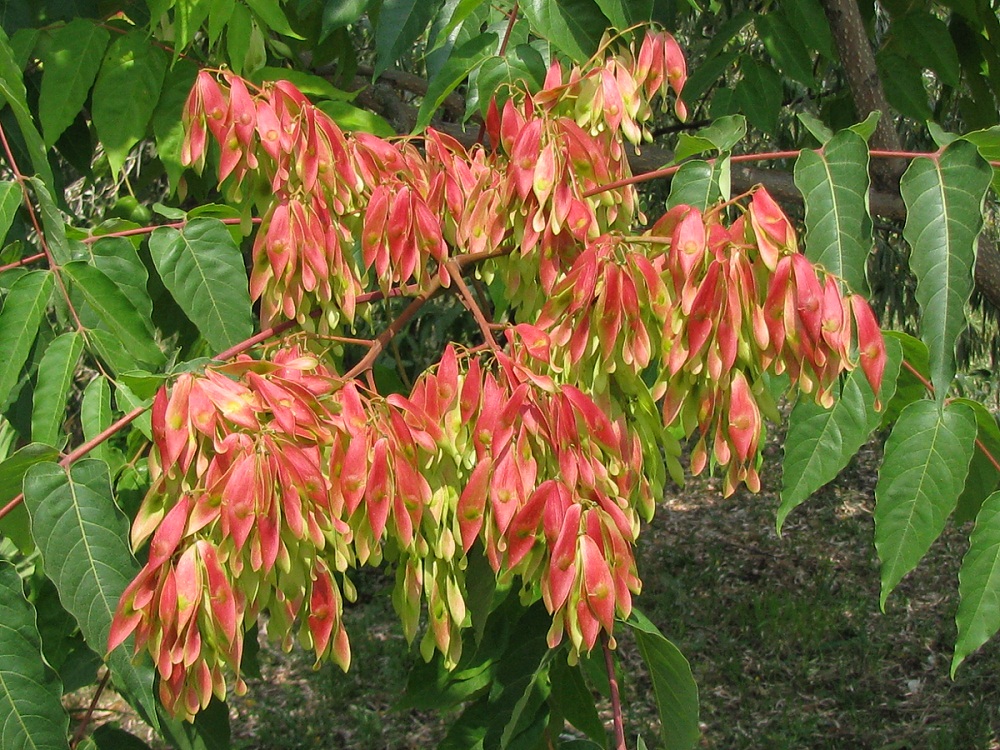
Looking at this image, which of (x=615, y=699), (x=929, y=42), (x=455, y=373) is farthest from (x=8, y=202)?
(x=929, y=42)

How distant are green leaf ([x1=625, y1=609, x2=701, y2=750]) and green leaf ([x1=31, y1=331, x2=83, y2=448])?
753 mm

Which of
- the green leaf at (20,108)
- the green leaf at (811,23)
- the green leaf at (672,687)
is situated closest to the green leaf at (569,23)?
the green leaf at (811,23)

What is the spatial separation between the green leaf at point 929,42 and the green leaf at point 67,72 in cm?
155

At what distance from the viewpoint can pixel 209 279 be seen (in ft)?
4.56

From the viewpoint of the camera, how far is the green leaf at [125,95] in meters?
1.68

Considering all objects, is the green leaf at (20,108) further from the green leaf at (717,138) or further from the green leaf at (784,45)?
the green leaf at (784,45)

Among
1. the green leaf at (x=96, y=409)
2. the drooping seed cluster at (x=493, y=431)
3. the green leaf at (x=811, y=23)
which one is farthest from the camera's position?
the green leaf at (x=811, y=23)

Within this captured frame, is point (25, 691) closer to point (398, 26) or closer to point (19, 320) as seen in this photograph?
point (19, 320)

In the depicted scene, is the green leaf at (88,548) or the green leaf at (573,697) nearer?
the green leaf at (88,548)

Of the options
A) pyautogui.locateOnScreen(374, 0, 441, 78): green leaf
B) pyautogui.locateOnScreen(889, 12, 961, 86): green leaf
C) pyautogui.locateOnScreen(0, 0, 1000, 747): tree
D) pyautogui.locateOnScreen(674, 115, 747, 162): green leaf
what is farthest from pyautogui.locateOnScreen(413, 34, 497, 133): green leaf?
pyautogui.locateOnScreen(889, 12, 961, 86): green leaf

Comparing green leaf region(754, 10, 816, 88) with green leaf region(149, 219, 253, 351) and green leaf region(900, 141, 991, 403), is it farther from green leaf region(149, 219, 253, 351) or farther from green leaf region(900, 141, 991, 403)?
green leaf region(149, 219, 253, 351)

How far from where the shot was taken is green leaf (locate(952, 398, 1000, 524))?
1.32 meters

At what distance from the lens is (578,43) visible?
156 centimetres

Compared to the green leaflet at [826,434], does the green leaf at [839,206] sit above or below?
above
